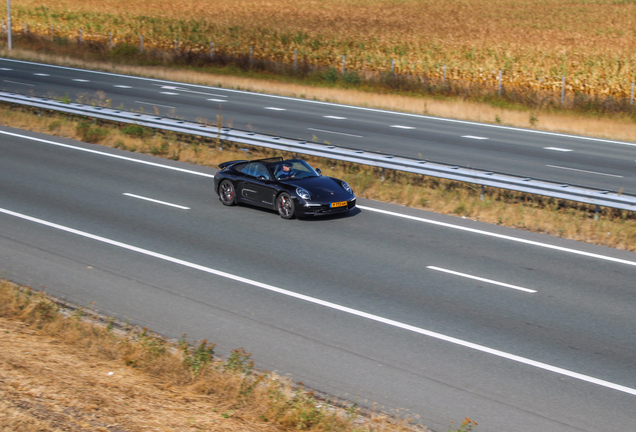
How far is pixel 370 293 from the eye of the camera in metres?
10.3

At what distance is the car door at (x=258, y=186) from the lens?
48.2 ft

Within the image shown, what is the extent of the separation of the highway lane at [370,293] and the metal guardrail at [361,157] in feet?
5.59

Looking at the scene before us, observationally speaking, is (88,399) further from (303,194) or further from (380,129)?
(380,129)

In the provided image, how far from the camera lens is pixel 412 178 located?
18062 millimetres

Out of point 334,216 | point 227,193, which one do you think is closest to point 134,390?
point 334,216

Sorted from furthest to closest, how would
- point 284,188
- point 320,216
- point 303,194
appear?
point 320,216
point 284,188
point 303,194

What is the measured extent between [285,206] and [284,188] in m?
0.37

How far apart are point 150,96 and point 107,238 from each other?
1977cm

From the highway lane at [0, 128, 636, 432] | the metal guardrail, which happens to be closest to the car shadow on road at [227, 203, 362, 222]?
the highway lane at [0, 128, 636, 432]

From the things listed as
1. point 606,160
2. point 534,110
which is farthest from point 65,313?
point 534,110

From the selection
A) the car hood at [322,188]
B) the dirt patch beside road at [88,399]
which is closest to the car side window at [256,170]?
the car hood at [322,188]

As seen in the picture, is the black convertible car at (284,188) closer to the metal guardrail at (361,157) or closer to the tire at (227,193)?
the tire at (227,193)

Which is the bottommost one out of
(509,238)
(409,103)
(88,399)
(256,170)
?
(88,399)

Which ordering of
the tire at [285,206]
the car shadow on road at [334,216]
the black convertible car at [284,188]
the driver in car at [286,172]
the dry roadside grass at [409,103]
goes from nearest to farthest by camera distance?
the black convertible car at [284,188] → the tire at [285,206] → the car shadow on road at [334,216] → the driver in car at [286,172] → the dry roadside grass at [409,103]
